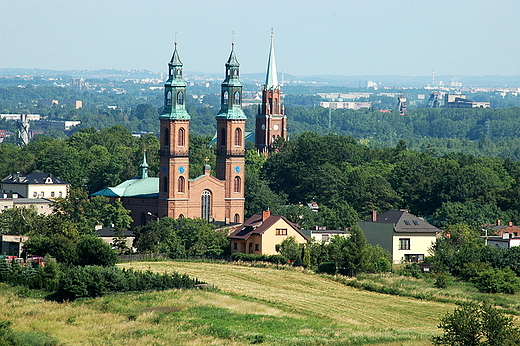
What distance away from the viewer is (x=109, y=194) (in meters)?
101

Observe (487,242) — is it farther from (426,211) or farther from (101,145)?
(101,145)

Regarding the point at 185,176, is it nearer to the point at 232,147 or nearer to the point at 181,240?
the point at 232,147

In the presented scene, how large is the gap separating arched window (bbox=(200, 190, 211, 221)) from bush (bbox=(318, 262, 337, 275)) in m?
24.3

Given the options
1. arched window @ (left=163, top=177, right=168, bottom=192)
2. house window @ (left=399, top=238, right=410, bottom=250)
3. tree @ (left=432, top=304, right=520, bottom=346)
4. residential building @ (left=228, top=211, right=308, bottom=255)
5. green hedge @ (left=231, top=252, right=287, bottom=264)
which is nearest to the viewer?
tree @ (left=432, top=304, right=520, bottom=346)

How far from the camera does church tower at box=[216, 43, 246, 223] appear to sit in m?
101

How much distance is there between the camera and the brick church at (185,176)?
97438 millimetres

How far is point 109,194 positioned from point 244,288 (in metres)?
36.0

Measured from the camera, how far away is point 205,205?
326 feet

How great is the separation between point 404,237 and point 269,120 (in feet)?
210

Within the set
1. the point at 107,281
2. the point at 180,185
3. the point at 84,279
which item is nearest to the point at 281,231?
the point at 180,185

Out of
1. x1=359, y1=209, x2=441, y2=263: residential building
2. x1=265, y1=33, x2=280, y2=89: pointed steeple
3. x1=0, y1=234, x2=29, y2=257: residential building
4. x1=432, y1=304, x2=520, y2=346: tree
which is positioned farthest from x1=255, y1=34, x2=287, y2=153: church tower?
x1=432, y1=304, x2=520, y2=346: tree

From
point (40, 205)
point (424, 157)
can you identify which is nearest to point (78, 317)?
point (40, 205)

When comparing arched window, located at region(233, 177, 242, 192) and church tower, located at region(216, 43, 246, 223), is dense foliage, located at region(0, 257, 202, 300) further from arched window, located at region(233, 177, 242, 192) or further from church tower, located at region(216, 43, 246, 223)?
arched window, located at region(233, 177, 242, 192)

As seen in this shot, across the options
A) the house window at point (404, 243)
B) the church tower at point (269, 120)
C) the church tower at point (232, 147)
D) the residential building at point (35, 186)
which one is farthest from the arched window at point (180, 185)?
the church tower at point (269, 120)
